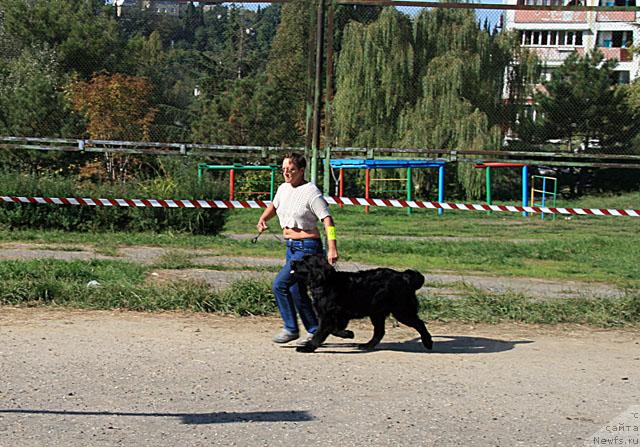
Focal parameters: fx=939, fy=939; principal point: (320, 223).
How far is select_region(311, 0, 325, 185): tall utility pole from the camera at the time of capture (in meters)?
11.1

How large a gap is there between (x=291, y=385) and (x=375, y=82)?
1239 cm

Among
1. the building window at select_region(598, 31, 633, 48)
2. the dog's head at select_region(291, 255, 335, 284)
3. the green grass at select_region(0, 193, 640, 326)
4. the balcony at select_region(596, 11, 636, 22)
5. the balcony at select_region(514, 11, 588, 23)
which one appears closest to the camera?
the dog's head at select_region(291, 255, 335, 284)

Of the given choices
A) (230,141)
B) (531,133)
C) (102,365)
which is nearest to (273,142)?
(230,141)

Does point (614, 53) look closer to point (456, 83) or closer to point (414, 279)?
point (456, 83)

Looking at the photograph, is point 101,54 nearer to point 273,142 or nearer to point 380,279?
point 273,142

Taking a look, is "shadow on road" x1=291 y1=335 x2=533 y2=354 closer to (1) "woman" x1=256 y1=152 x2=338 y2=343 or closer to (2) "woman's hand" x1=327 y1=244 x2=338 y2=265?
(1) "woman" x1=256 y1=152 x2=338 y2=343

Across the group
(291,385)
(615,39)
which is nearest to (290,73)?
(291,385)

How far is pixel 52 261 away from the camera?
1173cm

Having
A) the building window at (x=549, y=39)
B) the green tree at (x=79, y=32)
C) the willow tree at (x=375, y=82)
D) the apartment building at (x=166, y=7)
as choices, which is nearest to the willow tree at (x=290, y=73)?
the apartment building at (x=166, y=7)

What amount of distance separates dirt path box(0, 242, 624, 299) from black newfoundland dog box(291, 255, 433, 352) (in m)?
2.75

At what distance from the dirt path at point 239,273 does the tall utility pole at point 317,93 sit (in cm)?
150

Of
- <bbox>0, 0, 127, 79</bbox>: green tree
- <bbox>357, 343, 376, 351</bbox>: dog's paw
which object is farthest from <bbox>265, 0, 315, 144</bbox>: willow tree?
<bbox>357, 343, 376, 351</bbox>: dog's paw

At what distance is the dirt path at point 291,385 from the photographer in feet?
18.2

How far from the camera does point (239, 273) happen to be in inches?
476
